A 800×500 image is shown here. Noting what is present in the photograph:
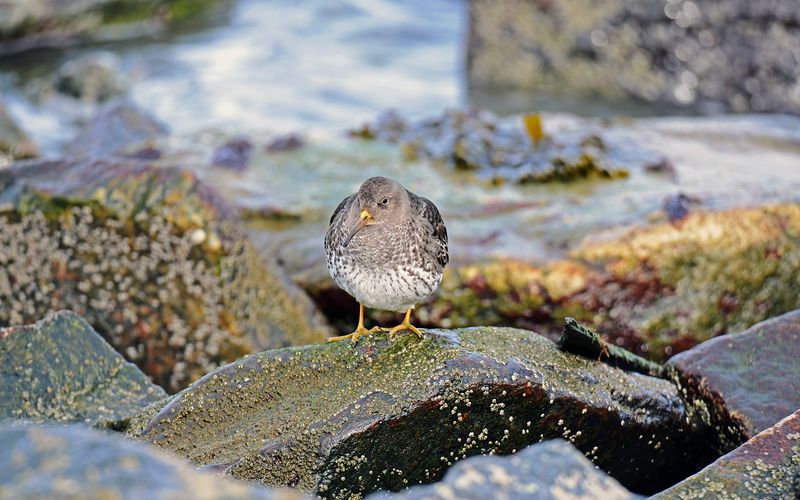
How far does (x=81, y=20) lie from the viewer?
1545 centimetres

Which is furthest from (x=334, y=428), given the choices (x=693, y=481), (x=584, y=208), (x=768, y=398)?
(x=584, y=208)

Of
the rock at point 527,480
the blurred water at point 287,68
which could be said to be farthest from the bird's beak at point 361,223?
the blurred water at point 287,68

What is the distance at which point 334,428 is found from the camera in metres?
3.71

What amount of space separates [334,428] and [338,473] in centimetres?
18

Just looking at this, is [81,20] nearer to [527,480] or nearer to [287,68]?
[287,68]

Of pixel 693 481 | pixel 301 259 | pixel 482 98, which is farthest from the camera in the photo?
pixel 482 98

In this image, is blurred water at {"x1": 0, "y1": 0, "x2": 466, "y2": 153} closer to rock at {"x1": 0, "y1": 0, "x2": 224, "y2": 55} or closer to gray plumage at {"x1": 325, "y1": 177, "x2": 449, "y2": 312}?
rock at {"x1": 0, "y1": 0, "x2": 224, "y2": 55}

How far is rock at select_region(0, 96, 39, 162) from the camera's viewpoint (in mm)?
9297

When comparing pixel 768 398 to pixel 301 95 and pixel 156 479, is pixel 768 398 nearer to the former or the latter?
pixel 156 479

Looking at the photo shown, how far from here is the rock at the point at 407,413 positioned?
3.72m

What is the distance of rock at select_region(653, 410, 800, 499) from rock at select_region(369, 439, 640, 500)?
1086mm

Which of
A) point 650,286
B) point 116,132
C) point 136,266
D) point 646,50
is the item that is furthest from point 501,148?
point 646,50

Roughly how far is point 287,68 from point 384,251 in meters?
10.3

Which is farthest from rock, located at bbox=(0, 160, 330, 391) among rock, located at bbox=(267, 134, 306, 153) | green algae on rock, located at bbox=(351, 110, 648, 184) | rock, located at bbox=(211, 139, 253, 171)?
green algae on rock, located at bbox=(351, 110, 648, 184)
